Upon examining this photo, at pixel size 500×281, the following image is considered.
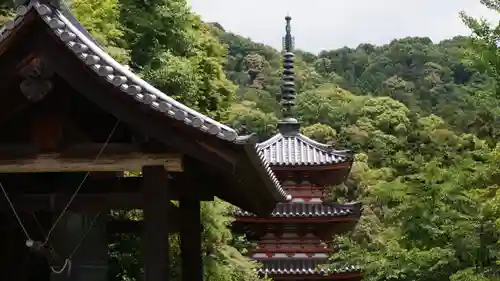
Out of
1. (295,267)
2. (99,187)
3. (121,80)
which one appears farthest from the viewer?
(295,267)

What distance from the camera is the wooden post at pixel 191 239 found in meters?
6.38

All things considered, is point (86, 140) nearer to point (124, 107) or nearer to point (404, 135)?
point (124, 107)

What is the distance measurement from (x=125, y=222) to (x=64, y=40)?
2591mm

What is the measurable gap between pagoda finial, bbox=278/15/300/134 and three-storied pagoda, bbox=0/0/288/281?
1145cm

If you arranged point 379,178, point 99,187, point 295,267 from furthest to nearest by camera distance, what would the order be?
Answer: point 379,178 → point 295,267 → point 99,187

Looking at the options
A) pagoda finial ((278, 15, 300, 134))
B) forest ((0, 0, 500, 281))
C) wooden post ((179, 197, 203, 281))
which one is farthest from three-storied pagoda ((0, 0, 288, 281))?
pagoda finial ((278, 15, 300, 134))

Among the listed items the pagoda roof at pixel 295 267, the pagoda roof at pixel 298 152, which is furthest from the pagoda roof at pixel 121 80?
the pagoda roof at pixel 295 267

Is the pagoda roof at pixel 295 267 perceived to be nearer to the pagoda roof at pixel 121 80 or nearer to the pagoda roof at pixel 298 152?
the pagoda roof at pixel 298 152

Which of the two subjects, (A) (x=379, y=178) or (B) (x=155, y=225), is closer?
(B) (x=155, y=225)

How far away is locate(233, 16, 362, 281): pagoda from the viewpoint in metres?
15.6

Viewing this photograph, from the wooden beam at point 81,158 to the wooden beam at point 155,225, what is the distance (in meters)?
0.08

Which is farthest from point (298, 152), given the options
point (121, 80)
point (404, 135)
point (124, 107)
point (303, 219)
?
point (404, 135)

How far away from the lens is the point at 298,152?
16.3m

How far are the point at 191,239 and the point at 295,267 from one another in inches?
376
